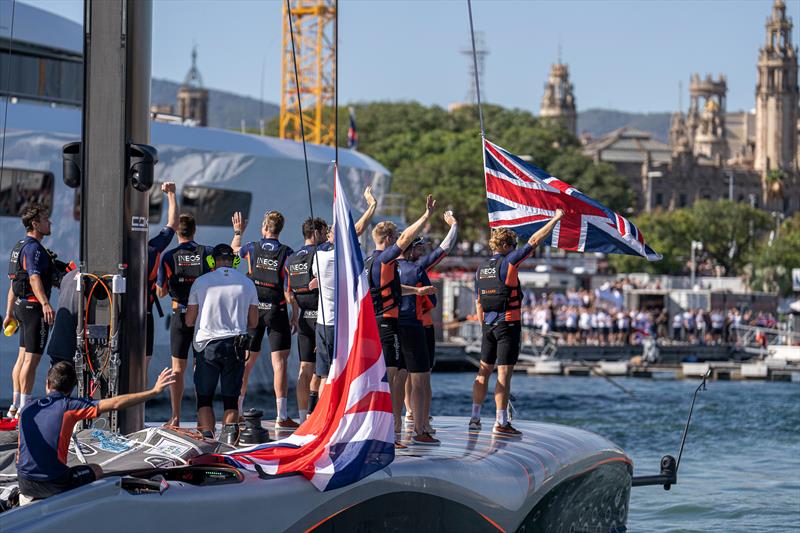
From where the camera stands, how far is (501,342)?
10.5m

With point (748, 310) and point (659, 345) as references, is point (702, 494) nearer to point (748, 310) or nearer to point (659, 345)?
point (659, 345)

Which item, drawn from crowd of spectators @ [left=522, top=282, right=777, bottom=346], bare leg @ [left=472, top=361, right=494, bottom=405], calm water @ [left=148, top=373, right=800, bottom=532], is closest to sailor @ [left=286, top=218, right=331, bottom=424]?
bare leg @ [left=472, top=361, right=494, bottom=405]

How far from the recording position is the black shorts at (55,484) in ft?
22.3

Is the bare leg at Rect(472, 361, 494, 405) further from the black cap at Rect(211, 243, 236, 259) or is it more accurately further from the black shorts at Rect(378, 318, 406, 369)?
the black cap at Rect(211, 243, 236, 259)

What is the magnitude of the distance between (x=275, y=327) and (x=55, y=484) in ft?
13.3

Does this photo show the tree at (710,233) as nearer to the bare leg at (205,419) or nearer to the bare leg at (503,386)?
the bare leg at (503,386)

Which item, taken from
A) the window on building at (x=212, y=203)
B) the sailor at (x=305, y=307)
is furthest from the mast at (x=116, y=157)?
the window on building at (x=212, y=203)

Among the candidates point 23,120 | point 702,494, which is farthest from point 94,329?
point 23,120

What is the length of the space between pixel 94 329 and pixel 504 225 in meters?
3.61

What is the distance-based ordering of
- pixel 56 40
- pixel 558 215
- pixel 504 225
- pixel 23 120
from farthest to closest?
pixel 56 40 < pixel 23 120 < pixel 504 225 < pixel 558 215

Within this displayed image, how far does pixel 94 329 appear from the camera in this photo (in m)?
9.21

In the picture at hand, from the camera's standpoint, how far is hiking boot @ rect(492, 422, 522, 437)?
10.3 meters

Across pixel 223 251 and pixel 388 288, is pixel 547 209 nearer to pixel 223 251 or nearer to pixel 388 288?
pixel 388 288

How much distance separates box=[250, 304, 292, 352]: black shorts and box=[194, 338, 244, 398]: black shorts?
3.40 ft
